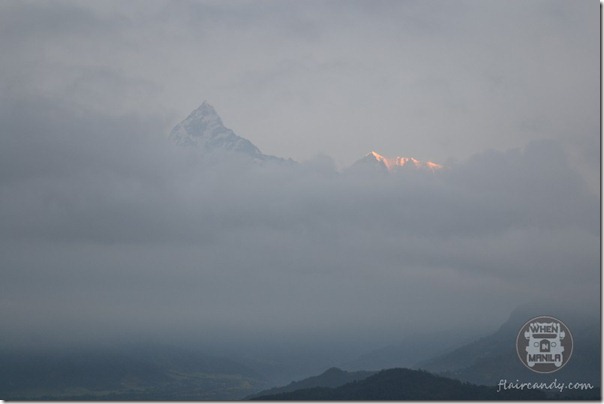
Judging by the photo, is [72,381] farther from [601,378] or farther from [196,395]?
[601,378]

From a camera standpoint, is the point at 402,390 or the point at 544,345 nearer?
the point at 544,345

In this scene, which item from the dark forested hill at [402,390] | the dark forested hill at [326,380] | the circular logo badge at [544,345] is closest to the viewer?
the circular logo badge at [544,345]

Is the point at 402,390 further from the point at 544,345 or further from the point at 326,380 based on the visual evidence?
the point at 544,345

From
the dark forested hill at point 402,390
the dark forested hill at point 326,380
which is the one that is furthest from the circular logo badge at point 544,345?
the dark forested hill at point 326,380

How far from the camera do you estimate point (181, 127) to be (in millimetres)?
92625

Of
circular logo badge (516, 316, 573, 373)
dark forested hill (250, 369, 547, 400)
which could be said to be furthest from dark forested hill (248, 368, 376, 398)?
circular logo badge (516, 316, 573, 373)

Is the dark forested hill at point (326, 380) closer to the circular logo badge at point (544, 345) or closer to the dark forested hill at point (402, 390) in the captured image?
the dark forested hill at point (402, 390)

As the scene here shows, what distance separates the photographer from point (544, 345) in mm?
55812

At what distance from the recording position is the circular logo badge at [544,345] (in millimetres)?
55344

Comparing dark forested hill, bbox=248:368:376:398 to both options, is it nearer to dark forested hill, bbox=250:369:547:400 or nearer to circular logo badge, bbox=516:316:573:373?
dark forested hill, bbox=250:369:547:400

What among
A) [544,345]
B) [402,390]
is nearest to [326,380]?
[402,390]

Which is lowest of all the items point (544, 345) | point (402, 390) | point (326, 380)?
point (402, 390)

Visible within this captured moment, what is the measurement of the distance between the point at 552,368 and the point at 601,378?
3.68m

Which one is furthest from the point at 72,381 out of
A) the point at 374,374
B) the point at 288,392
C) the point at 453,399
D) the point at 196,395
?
the point at 453,399
